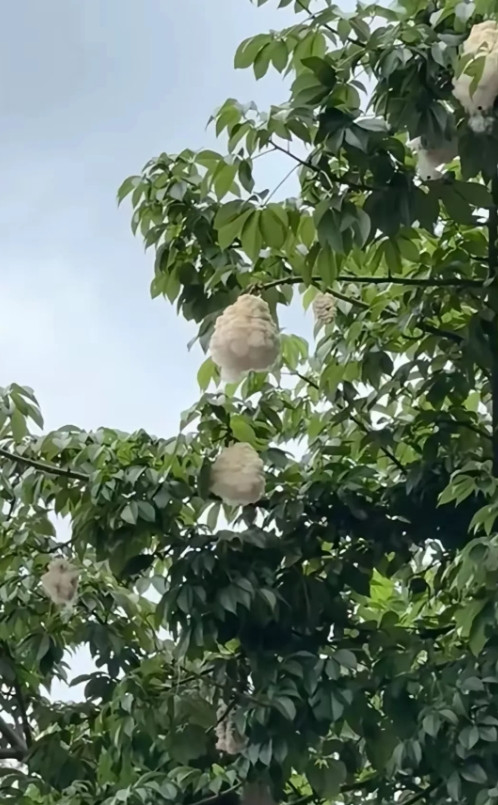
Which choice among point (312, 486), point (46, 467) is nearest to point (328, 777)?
point (312, 486)

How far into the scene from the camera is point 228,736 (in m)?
1.36

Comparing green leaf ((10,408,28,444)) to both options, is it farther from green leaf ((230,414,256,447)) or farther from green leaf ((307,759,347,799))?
green leaf ((307,759,347,799))

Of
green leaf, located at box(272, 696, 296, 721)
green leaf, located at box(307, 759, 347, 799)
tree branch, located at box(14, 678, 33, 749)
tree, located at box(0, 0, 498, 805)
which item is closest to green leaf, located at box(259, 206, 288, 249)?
tree, located at box(0, 0, 498, 805)

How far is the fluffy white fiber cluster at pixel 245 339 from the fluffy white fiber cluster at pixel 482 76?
281mm

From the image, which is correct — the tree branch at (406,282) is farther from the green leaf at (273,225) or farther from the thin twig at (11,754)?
the thin twig at (11,754)

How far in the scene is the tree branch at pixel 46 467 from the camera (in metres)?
1.38

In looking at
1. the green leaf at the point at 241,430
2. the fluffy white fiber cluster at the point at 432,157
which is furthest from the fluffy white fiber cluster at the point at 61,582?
the fluffy white fiber cluster at the point at 432,157

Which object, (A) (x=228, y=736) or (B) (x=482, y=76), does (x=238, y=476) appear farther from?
(B) (x=482, y=76)

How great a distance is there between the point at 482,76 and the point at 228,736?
0.77m

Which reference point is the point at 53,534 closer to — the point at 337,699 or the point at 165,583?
the point at 165,583

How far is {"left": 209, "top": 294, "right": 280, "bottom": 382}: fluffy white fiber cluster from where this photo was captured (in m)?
1.16

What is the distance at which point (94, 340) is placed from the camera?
205 centimetres

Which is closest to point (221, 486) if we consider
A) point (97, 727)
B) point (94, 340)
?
point (97, 727)

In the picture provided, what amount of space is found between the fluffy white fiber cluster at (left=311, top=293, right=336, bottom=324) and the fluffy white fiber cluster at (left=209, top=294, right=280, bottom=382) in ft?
0.80
